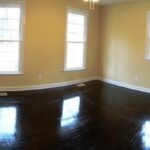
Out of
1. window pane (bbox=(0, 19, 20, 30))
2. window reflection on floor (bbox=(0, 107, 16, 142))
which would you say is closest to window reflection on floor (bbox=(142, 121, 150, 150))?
window reflection on floor (bbox=(0, 107, 16, 142))

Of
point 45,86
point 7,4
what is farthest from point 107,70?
point 7,4

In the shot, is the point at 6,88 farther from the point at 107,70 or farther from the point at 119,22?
the point at 119,22

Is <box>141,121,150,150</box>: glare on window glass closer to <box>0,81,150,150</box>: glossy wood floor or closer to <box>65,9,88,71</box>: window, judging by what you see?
<box>0,81,150,150</box>: glossy wood floor

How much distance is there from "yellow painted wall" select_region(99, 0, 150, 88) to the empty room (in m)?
0.03

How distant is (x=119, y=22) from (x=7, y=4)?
3283mm

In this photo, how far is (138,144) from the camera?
3.37 metres

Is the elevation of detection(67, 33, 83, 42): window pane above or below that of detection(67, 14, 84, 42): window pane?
below

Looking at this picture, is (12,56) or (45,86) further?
(45,86)

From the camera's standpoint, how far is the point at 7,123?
3943 millimetres

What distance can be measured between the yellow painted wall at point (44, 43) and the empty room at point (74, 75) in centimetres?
2

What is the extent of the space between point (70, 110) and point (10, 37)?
8.27ft

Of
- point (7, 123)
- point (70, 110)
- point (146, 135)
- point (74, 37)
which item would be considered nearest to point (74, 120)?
point (70, 110)

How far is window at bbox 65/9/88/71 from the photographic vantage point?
697 centimetres

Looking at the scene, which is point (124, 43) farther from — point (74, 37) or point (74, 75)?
point (74, 75)
